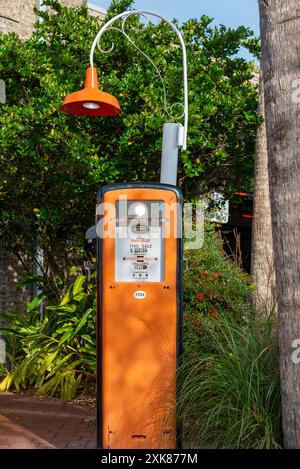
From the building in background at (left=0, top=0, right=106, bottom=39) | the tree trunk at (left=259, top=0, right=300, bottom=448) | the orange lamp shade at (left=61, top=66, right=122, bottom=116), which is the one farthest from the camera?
the building in background at (left=0, top=0, right=106, bottom=39)

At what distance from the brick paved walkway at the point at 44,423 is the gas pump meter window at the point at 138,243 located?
1.88 meters

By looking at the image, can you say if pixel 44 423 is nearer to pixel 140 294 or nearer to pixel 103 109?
pixel 140 294

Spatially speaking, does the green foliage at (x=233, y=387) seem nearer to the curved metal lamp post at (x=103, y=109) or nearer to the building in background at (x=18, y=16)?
the curved metal lamp post at (x=103, y=109)

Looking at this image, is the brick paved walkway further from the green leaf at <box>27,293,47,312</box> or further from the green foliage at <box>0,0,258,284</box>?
the green foliage at <box>0,0,258,284</box>

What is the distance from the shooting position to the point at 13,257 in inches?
473

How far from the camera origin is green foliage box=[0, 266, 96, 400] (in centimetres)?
887

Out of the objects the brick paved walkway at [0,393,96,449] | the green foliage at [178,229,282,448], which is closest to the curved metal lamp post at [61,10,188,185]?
the green foliage at [178,229,282,448]

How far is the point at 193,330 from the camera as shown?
691 centimetres

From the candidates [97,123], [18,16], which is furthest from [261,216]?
[18,16]

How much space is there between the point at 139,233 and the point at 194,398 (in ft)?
4.60

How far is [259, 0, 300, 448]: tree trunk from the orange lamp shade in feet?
9.23
